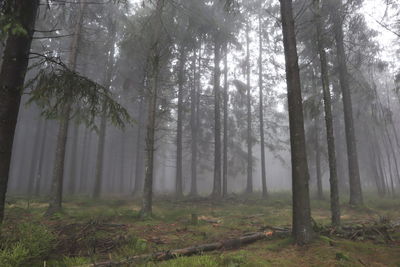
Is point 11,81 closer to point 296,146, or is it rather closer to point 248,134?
point 296,146

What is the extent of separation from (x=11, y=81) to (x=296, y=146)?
630cm

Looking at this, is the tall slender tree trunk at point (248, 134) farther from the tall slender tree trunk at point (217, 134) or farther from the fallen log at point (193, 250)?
the fallen log at point (193, 250)

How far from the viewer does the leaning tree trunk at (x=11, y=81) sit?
434 centimetres

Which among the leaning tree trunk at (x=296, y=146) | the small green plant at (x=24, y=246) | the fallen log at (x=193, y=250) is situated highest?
the leaning tree trunk at (x=296, y=146)

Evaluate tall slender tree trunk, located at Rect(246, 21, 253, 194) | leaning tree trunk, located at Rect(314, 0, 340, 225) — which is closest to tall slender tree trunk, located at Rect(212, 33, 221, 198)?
tall slender tree trunk, located at Rect(246, 21, 253, 194)

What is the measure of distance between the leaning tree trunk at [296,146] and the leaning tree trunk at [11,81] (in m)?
5.97

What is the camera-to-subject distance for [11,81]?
14.5ft

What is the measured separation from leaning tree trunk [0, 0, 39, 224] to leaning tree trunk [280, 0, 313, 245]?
597 cm

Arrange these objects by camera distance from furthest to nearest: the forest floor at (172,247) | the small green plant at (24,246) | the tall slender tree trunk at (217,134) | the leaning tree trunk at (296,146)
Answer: the tall slender tree trunk at (217,134)
the leaning tree trunk at (296,146)
the forest floor at (172,247)
the small green plant at (24,246)

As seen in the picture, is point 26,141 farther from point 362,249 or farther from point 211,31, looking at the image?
point 362,249

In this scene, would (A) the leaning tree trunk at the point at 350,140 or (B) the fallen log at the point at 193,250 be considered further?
(A) the leaning tree trunk at the point at 350,140

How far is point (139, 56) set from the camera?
51.3 ft

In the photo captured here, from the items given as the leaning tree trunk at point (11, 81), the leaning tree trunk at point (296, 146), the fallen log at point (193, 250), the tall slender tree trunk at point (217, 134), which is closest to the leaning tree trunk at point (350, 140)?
the tall slender tree trunk at point (217, 134)

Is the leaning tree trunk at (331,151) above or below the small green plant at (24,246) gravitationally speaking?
above
